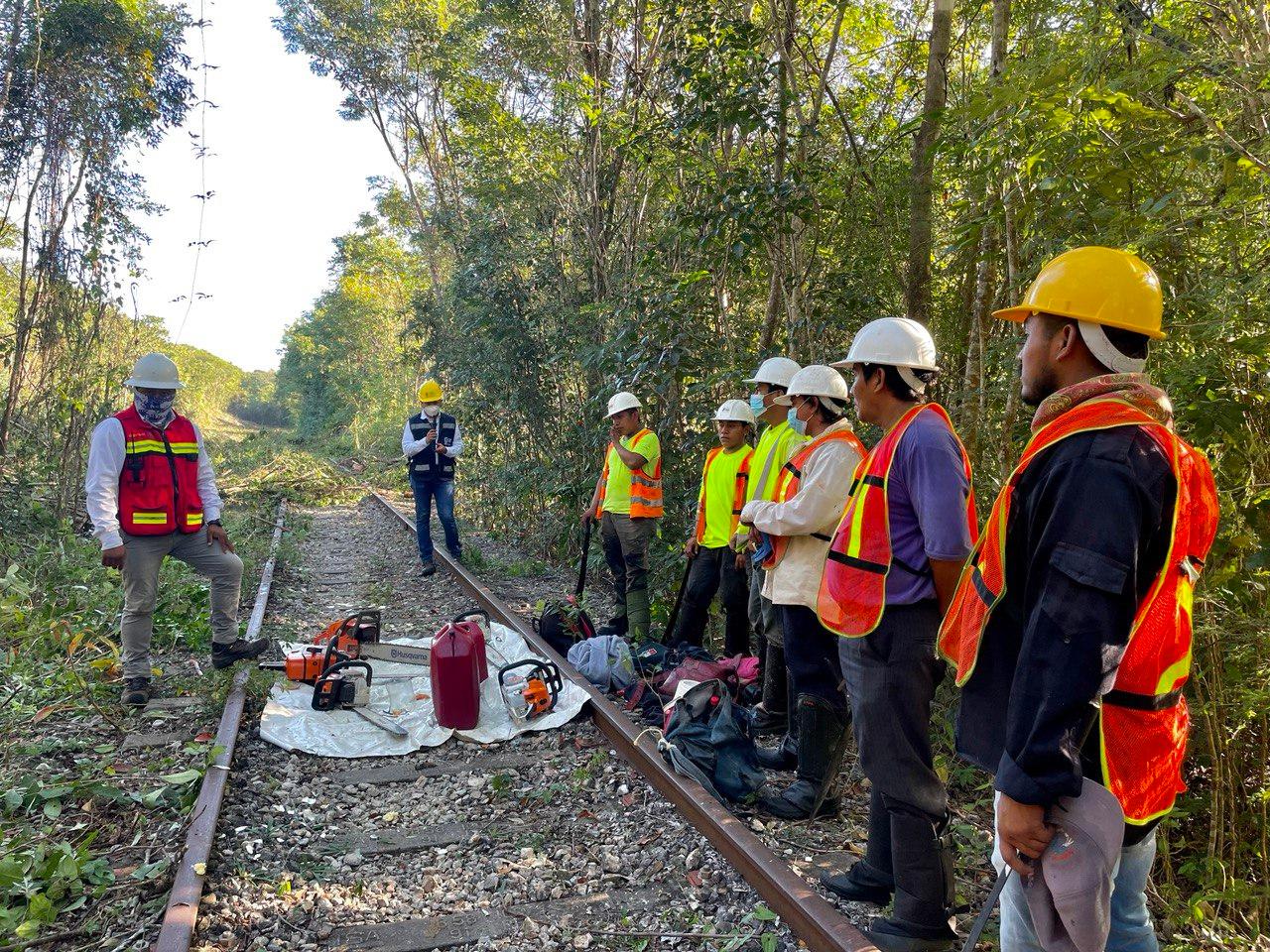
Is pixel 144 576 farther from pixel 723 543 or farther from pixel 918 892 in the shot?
pixel 918 892

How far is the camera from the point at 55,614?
5852 mm

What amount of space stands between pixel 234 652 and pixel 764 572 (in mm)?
3887

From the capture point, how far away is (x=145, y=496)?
17.3 feet

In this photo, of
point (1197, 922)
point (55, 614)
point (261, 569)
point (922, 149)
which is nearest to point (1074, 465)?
point (1197, 922)

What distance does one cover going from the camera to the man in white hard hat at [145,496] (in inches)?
202

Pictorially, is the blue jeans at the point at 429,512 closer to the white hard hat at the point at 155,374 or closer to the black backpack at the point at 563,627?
the black backpack at the point at 563,627

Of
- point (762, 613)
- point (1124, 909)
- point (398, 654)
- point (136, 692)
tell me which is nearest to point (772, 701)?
point (762, 613)

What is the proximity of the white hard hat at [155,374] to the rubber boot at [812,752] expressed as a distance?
4290 millimetres

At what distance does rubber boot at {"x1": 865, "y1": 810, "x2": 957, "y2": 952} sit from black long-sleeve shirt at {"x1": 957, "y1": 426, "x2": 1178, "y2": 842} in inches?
52.9

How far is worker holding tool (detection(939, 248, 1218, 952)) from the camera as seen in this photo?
163cm

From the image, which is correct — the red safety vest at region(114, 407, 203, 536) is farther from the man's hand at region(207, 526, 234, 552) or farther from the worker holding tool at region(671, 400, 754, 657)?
the worker holding tool at region(671, 400, 754, 657)

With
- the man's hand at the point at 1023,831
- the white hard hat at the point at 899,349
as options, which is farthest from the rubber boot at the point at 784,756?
the man's hand at the point at 1023,831

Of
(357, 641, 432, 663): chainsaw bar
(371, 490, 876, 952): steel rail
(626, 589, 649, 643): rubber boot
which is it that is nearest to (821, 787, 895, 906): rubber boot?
(371, 490, 876, 952): steel rail

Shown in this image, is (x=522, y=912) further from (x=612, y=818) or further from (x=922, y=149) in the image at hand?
(x=922, y=149)
